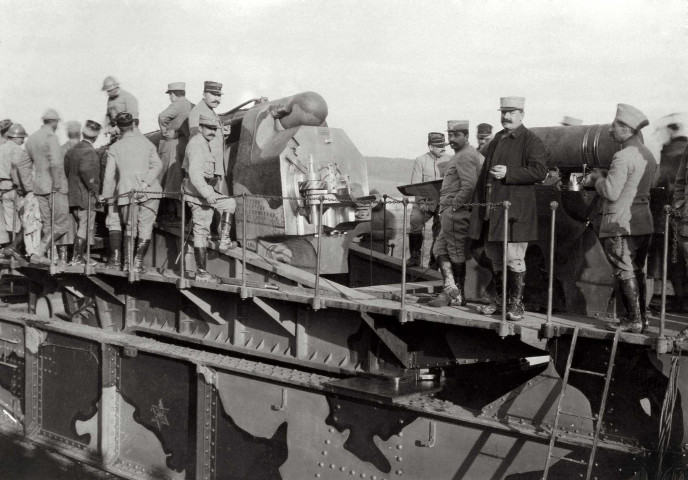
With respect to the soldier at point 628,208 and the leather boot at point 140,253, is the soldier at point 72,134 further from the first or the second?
the soldier at point 628,208

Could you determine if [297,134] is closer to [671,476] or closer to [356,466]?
[356,466]

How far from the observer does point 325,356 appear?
24.1 ft


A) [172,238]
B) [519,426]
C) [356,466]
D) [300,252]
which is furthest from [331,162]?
[519,426]

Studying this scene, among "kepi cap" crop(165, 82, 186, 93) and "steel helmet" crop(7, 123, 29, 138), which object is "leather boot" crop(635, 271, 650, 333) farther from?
"steel helmet" crop(7, 123, 29, 138)

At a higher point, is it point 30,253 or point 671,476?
point 30,253

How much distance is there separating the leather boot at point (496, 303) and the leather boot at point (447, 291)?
347mm

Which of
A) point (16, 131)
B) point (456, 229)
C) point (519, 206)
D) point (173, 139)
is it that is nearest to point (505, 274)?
point (519, 206)

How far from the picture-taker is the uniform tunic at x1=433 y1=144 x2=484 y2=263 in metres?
7.01

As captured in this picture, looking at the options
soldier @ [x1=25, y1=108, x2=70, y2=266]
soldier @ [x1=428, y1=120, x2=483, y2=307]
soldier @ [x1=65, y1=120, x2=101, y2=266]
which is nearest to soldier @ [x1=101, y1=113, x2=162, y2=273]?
soldier @ [x1=65, y1=120, x2=101, y2=266]

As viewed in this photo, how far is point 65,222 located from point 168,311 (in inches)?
89.8

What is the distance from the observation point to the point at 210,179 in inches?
350

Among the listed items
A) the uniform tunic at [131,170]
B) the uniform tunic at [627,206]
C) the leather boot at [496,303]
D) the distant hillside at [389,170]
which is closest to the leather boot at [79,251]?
the uniform tunic at [131,170]

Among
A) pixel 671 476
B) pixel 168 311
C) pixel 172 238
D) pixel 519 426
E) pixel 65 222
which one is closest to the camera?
pixel 671 476

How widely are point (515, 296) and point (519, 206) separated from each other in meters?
0.71
